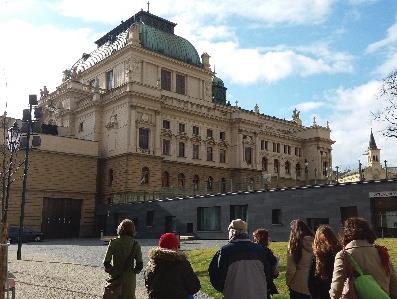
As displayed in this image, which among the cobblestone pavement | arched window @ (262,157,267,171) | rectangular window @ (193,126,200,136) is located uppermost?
rectangular window @ (193,126,200,136)

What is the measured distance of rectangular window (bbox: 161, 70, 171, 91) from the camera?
59903 mm

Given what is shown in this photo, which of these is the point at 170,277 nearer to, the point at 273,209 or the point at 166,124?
the point at 273,209

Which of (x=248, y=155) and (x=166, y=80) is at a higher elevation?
(x=166, y=80)

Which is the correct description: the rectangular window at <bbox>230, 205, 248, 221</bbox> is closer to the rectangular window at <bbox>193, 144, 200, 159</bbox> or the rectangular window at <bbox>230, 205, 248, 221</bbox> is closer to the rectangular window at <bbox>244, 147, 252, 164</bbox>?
the rectangular window at <bbox>193, 144, 200, 159</bbox>

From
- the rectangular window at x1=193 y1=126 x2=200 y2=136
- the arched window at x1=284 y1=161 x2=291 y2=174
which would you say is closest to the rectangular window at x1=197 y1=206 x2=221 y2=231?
the rectangular window at x1=193 y1=126 x2=200 y2=136

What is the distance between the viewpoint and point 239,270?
646cm

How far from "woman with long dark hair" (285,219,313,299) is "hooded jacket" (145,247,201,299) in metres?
1.78

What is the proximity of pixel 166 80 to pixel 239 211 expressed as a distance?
1115 inches

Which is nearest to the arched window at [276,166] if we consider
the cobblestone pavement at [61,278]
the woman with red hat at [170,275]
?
the cobblestone pavement at [61,278]

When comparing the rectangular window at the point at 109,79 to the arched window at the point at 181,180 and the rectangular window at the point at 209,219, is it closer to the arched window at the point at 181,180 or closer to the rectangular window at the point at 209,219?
the arched window at the point at 181,180

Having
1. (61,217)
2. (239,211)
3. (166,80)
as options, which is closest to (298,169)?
(166,80)

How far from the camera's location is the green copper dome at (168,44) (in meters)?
59.7

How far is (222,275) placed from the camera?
6535mm

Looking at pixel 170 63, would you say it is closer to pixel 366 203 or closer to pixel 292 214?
pixel 292 214
